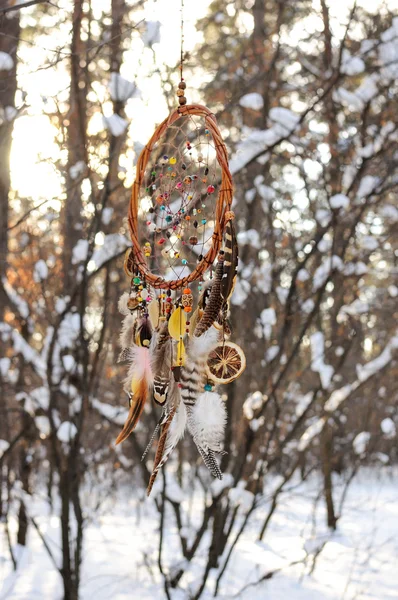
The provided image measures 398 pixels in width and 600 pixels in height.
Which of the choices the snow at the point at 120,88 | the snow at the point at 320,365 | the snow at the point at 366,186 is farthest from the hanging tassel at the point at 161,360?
the snow at the point at 320,365

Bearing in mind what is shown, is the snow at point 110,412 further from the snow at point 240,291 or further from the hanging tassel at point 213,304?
the hanging tassel at point 213,304

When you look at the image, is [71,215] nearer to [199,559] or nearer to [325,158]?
[325,158]

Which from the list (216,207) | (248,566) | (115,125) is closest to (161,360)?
(216,207)

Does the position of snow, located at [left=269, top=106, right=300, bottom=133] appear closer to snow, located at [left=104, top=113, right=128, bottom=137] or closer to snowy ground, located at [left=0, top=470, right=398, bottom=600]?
snow, located at [left=104, top=113, right=128, bottom=137]

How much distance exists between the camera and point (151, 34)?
334cm

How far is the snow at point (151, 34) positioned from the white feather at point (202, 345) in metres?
2.22

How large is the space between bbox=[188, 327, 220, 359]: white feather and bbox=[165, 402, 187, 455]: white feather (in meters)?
0.14

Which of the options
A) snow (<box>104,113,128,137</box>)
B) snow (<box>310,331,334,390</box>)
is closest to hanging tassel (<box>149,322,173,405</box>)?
snow (<box>104,113,128,137</box>)

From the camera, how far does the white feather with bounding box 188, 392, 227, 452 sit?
1.59 metres

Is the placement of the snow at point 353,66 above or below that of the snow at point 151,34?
above

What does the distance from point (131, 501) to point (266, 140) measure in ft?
25.9

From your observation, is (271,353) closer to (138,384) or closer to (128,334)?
(128,334)

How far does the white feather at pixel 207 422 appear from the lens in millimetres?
1591

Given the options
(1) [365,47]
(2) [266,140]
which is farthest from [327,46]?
(2) [266,140]
